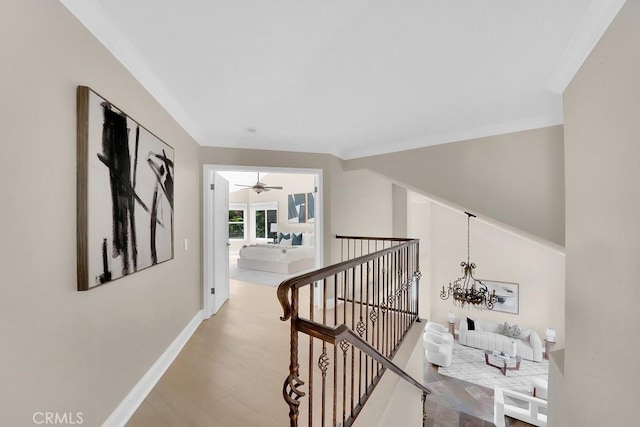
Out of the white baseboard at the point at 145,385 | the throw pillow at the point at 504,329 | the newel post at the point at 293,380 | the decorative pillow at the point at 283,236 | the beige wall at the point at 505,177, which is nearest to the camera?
the newel post at the point at 293,380

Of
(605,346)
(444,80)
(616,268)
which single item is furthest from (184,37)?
(605,346)

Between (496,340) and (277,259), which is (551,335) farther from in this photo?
(277,259)

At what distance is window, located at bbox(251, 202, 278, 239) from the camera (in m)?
9.60

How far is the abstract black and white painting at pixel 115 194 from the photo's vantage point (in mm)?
1192

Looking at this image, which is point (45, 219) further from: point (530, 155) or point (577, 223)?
point (530, 155)

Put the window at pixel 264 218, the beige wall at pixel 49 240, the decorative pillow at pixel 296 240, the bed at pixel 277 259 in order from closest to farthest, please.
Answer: the beige wall at pixel 49 240 → the bed at pixel 277 259 → the decorative pillow at pixel 296 240 → the window at pixel 264 218

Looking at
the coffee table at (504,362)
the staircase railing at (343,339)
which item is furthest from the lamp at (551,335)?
the staircase railing at (343,339)

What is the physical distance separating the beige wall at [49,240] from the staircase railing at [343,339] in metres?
0.96

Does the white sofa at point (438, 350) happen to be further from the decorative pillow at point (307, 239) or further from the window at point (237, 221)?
the window at point (237, 221)

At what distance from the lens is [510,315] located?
24.2 feet

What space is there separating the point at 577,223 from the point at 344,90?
1.88m

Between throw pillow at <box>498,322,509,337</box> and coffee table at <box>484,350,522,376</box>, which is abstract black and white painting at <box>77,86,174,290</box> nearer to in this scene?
coffee table at <box>484,350,522,376</box>

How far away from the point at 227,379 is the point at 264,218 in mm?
8082

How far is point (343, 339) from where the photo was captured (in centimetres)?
111
